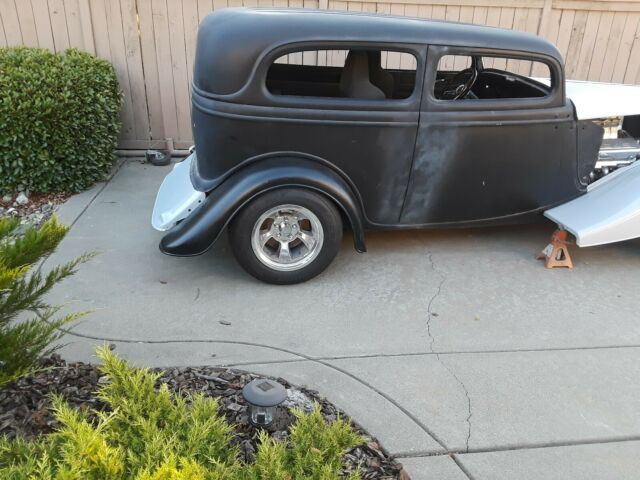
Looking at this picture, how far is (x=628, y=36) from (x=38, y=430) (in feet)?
25.0

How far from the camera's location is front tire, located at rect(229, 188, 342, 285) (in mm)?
3693

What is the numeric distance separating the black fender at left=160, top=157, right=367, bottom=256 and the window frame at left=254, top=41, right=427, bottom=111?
403 mm

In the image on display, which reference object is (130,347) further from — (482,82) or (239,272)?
(482,82)

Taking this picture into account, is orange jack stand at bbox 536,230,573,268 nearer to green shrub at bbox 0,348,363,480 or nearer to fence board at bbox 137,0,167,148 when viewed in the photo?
green shrub at bbox 0,348,363,480

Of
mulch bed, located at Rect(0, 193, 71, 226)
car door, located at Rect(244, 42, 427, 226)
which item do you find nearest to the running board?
car door, located at Rect(244, 42, 427, 226)

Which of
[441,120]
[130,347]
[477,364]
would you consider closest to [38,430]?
[130,347]

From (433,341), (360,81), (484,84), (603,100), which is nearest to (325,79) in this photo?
(360,81)

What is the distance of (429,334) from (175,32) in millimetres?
4649

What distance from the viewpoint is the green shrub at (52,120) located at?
484cm

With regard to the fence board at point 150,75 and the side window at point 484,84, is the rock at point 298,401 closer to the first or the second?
the side window at point 484,84

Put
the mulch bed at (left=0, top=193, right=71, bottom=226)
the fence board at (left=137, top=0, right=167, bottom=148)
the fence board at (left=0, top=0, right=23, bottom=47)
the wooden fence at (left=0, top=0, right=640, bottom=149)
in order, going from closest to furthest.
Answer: the mulch bed at (left=0, top=193, right=71, bottom=226), the fence board at (left=0, top=0, right=23, bottom=47), the wooden fence at (left=0, top=0, right=640, bottom=149), the fence board at (left=137, top=0, right=167, bottom=148)

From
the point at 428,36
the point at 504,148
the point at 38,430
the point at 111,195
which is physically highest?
the point at 428,36

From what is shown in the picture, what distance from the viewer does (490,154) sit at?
13.1 ft

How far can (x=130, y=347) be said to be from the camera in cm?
316
